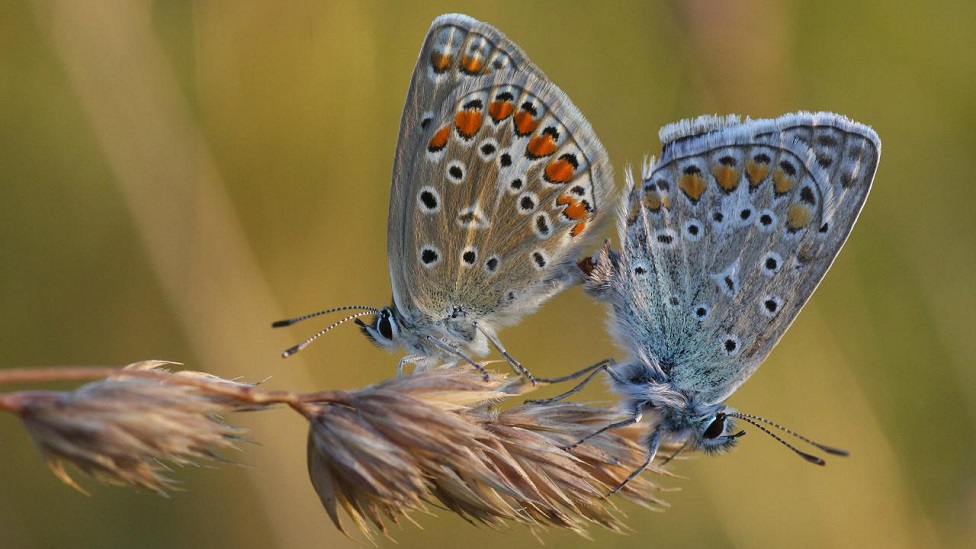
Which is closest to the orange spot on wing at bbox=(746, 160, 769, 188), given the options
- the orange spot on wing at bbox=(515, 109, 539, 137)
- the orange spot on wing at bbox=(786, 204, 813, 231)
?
the orange spot on wing at bbox=(786, 204, 813, 231)

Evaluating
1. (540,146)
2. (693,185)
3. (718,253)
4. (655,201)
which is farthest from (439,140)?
(718,253)

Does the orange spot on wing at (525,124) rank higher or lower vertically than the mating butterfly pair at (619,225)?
higher

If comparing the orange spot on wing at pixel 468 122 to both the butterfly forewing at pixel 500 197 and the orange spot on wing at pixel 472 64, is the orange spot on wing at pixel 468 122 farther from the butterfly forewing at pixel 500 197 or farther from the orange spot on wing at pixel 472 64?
the orange spot on wing at pixel 472 64

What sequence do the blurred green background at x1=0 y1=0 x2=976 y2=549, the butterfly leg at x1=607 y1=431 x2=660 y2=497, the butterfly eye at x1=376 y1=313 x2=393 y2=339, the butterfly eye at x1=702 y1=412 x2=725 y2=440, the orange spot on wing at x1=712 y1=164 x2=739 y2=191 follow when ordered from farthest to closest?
the blurred green background at x1=0 y1=0 x2=976 y2=549
the butterfly eye at x1=376 y1=313 x2=393 y2=339
the orange spot on wing at x1=712 y1=164 x2=739 y2=191
the butterfly eye at x1=702 y1=412 x2=725 y2=440
the butterfly leg at x1=607 y1=431 x2=660 y2=497

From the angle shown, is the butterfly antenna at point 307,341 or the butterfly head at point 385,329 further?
the butterfly head at point 385,329

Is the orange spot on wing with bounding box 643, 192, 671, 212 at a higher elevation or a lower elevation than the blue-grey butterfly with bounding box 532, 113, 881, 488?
higher

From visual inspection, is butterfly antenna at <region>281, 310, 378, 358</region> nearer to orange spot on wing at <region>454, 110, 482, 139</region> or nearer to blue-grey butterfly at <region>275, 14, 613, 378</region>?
blue-grey butterfly at <region>275, 14, 613, 378</region>

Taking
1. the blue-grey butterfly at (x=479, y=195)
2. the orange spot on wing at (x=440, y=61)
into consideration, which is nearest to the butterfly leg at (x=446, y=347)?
the blue-grey butterfly at (x=479, y=195)
